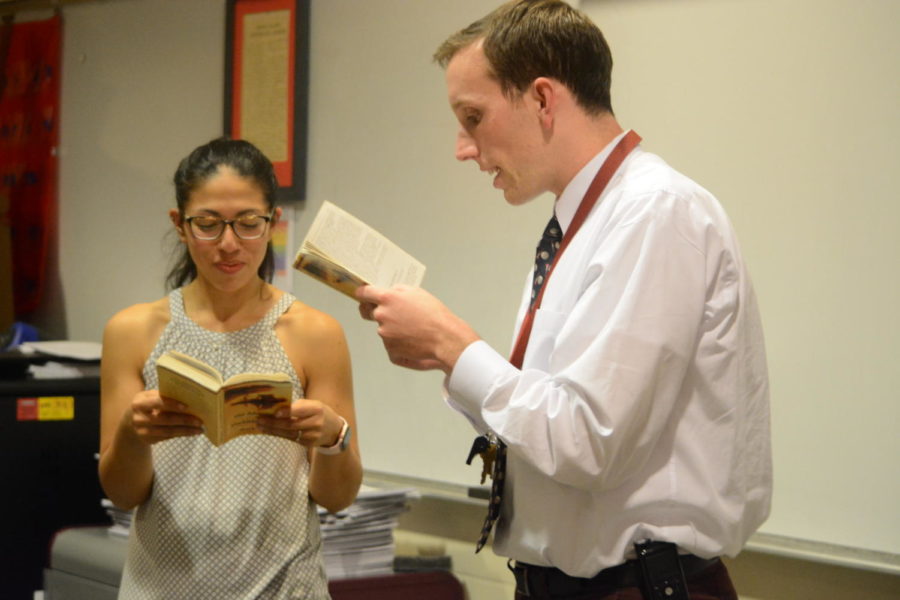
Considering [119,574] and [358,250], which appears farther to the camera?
[119,574]

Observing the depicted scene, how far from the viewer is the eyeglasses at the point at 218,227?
1803 millimetres

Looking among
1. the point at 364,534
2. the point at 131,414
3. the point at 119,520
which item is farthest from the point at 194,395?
the point at 119,520

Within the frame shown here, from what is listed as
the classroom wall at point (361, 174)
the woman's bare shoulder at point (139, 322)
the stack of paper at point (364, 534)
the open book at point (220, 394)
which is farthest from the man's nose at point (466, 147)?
the stack of paper at point (364, 534)

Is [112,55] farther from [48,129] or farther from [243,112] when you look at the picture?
[243,112]

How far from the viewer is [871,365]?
81.6 inches

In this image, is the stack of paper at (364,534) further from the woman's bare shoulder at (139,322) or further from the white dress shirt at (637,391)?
the white dress shirt at (637,391)

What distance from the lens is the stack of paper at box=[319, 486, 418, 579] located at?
2.43 metres

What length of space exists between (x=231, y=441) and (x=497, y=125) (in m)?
0.75

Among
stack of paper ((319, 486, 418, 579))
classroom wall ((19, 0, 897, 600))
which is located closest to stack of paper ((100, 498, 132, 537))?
stack of paper ((319, 486, 418, 579))

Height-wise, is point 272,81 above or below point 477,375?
above

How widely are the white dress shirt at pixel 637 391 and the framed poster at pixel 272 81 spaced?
181cm

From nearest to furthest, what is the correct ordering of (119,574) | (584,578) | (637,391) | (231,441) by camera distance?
(637,391), (584,578), (231,441), (119,574)

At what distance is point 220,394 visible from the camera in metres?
1.43

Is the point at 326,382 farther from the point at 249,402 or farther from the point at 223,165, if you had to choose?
the point at 223,165
